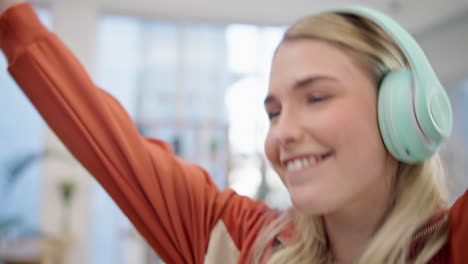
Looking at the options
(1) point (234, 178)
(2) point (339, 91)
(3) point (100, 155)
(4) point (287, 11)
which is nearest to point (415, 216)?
(2) point (339, 91)

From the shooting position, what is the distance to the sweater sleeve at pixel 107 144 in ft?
2.42

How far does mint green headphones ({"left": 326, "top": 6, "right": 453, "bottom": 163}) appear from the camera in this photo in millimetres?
550

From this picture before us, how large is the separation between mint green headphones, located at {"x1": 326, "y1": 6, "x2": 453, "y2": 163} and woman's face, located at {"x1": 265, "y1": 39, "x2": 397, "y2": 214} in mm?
25

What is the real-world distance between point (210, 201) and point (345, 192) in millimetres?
314

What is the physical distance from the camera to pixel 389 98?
576 millimetres

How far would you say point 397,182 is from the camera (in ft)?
2.14

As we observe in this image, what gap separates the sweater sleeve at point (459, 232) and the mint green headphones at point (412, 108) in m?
0.09

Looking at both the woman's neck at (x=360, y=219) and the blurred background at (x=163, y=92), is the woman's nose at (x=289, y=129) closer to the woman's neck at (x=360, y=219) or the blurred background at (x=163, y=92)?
the woman's neck at (x=360, y=219)

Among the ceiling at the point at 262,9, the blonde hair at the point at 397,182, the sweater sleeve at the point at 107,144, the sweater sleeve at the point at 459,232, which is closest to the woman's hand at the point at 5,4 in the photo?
the sweater sleeve at the point at 107,144

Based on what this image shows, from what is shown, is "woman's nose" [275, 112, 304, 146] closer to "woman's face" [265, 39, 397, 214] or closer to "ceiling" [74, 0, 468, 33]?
"woman's face" [265, 39, 397, 214]

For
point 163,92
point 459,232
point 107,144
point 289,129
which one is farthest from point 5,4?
point 163,92

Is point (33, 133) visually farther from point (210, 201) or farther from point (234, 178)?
point (210, 201)

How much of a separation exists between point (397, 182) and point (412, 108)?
6.3 inches

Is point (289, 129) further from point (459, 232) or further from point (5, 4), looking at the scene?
point (5, 4)
